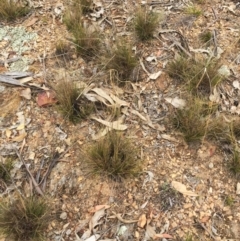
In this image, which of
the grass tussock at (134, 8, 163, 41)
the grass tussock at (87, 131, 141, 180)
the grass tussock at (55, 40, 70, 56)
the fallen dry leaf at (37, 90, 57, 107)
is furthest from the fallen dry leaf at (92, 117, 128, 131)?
the grass tussock at (134, 8, 163, 41)

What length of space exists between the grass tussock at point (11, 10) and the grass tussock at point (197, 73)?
1.52 meters

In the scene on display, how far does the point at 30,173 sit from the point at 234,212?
4.87 ft

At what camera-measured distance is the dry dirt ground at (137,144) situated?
8.41 feet

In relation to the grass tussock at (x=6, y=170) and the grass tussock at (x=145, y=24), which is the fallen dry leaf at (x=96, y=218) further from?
the grass tussock at (x=145, y=24)

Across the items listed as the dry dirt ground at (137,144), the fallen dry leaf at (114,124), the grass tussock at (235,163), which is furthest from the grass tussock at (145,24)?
the grass tussock at (235,163)

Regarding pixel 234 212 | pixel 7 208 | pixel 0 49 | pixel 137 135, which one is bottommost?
pixel 234 212

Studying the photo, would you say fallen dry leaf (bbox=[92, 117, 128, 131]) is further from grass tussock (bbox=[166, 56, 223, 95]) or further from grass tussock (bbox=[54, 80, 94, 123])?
grass tussock (bbox=[166, 56, 223, 95])

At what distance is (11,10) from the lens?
347 cm

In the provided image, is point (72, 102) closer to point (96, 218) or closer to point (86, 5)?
point (96, 218)

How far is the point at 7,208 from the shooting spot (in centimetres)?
239

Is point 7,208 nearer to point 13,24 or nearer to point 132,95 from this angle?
point 132,95

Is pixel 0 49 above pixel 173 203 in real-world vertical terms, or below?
above

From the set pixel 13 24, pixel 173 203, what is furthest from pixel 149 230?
pixel 13 24

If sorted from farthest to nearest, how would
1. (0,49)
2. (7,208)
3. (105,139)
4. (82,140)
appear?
(0,49) → (82,140) → (105,139) → (7,208)
